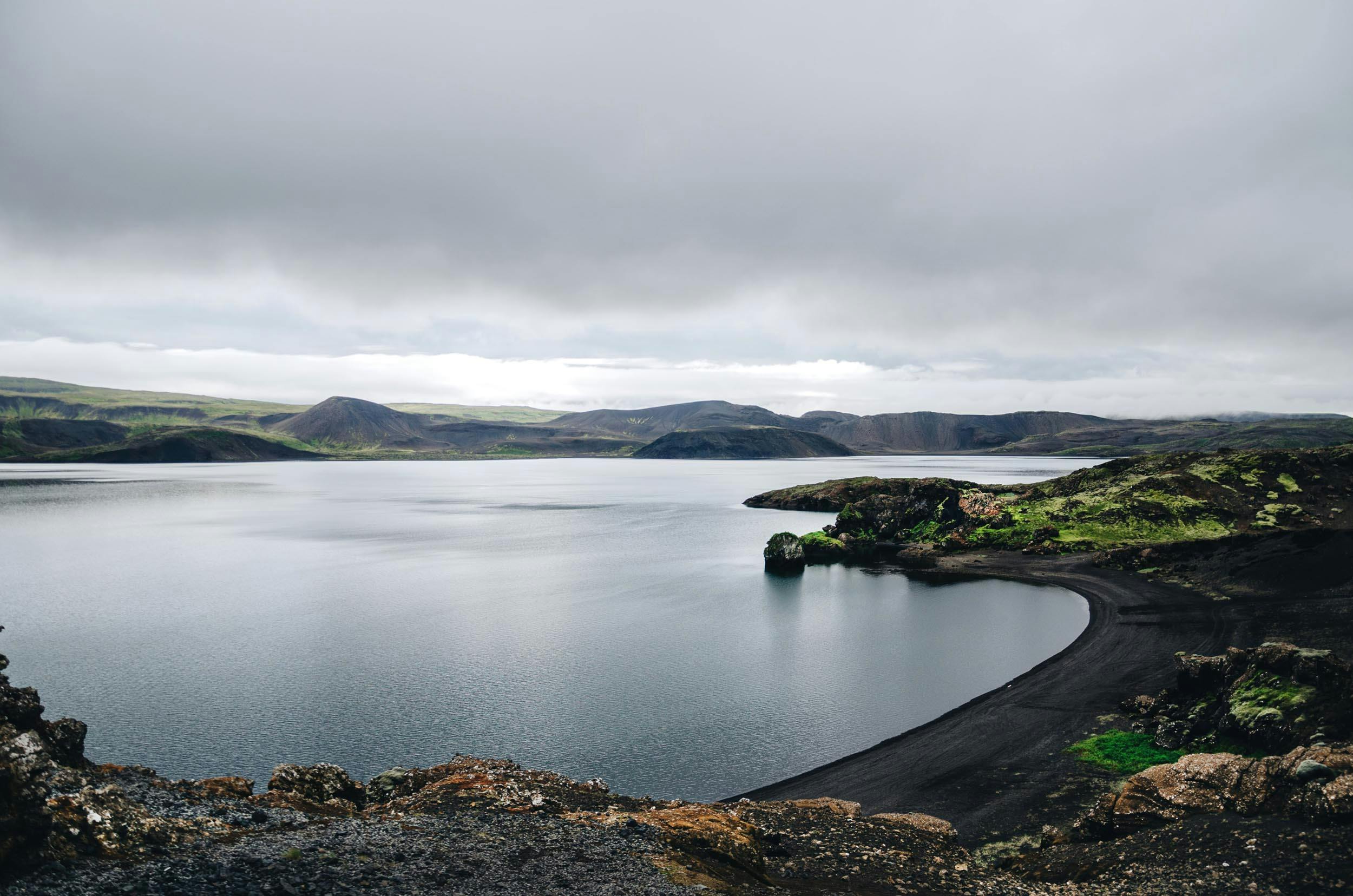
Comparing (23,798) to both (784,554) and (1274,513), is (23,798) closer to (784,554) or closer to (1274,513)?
(784,554)

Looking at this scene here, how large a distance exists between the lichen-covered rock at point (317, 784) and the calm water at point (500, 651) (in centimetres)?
714

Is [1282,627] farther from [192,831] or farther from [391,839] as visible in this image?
[192,831]

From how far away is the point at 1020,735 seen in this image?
1185 inches

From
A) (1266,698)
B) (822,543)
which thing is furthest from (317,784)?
(822,543)

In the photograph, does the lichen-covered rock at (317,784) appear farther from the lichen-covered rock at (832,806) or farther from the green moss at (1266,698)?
the green moss at (1266,698)

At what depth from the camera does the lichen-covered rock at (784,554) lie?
75.3 meters

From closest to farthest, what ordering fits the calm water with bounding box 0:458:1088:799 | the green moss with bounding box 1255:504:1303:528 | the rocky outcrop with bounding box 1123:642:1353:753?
the rocky outcrop with bounding box 1123:642:1353:753 → the calm water with bounding box 0:458:1088:799 → the green moss with bounding box 1255:504:1303:528

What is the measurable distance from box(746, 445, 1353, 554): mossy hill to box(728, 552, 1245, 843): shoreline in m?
27.8

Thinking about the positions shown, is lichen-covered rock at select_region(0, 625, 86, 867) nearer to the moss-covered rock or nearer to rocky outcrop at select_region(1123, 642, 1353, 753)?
rocky outcrop at select_region(1123, 642, 1353, 753)

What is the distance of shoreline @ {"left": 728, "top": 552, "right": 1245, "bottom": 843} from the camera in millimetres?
24453

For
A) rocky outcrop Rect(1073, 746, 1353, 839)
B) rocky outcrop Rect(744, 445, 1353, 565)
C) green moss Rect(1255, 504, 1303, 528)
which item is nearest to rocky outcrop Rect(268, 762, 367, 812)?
rocky outcrop Rect(1073, 746, 1353, 839)

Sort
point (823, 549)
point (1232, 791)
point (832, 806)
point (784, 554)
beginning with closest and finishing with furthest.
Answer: point (1232, 791) < point (832, 806) < point (784, 554) < point (823, 549)

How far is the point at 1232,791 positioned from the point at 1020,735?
1260 cm

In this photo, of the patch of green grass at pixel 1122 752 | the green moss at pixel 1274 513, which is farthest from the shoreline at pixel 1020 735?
the green moss at pixel 1274 513
